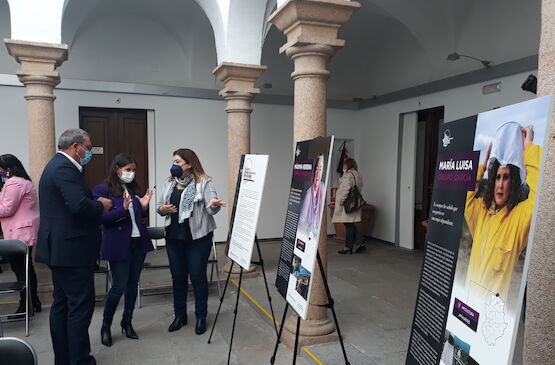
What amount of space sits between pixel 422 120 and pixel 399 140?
55cm

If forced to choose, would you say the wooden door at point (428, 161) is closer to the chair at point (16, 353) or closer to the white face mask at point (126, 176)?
the white face mask at point (126, 176)

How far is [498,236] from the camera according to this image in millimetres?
1125

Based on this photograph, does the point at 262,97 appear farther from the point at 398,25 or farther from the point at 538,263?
the point at 538,263

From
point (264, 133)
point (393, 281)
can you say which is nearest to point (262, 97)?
point (264, 133)

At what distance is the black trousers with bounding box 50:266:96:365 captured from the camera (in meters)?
2.85

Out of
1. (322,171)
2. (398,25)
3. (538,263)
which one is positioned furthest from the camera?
(398,25)

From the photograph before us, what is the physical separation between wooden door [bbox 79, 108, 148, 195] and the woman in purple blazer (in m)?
4.17

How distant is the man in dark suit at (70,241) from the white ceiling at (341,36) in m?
4.95

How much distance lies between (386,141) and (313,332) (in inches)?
217

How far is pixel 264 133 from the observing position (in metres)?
8.20

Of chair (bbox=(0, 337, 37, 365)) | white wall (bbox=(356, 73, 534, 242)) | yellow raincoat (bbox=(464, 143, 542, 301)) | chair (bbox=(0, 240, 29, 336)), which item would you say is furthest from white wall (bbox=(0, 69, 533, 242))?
chair (bbox=(0, 337, 37, 365))

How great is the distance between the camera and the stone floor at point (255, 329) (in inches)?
129

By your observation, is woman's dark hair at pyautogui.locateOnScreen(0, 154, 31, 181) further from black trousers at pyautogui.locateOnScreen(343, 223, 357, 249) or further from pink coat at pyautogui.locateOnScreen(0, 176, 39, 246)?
black trousers at pyautogui.locateOnScreen(343, 223, 357, 249)

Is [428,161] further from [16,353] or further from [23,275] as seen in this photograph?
[16,353]
